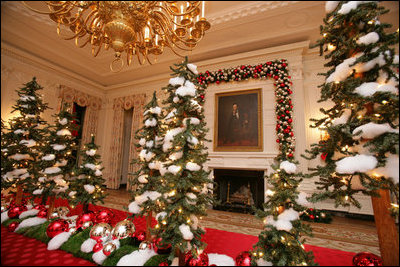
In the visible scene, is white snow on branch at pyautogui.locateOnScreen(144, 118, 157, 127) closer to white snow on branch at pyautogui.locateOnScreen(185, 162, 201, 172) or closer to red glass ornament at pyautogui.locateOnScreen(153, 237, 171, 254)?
white snow on branch at pyautogui.locateOnScreen(185, 162, 201, 172)

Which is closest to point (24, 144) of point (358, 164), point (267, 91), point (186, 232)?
point (186, 232)

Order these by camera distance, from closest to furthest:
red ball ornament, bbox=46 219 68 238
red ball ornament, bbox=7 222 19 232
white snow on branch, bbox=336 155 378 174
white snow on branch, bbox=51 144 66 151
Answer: white snow on branch, bbox=336 155 378 174 → red ball ornament, bbox=46 219 68 238 → red ball ornament, bbox=7 222 19 232 → white snow on branch, bbox=51 144 66 151

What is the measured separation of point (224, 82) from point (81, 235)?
504cm

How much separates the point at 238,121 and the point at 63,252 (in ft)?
15.2

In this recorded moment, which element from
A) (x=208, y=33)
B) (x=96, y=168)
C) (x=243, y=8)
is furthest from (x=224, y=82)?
(x=96, y=168)

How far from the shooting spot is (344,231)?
3381mm

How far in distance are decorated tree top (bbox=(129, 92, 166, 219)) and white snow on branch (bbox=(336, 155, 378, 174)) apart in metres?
2.12

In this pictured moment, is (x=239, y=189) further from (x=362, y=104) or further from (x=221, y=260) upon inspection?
(x=362, y=104)

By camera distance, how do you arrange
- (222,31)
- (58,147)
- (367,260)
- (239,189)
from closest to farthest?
(367,260) < (58,147) < (222,31) < (239,189)

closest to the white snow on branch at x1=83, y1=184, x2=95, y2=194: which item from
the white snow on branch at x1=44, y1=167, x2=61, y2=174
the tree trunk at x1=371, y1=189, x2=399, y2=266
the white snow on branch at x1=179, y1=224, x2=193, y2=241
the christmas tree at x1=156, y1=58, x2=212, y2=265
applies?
the white snow on branch at x1=44, y1=167, x2=61, y2=174

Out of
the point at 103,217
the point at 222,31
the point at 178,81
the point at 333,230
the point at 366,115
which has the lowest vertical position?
the point at 333,230

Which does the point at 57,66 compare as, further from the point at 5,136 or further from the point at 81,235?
the point at 81,235

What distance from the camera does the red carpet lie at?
212 cm

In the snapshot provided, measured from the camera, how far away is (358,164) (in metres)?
1.52
